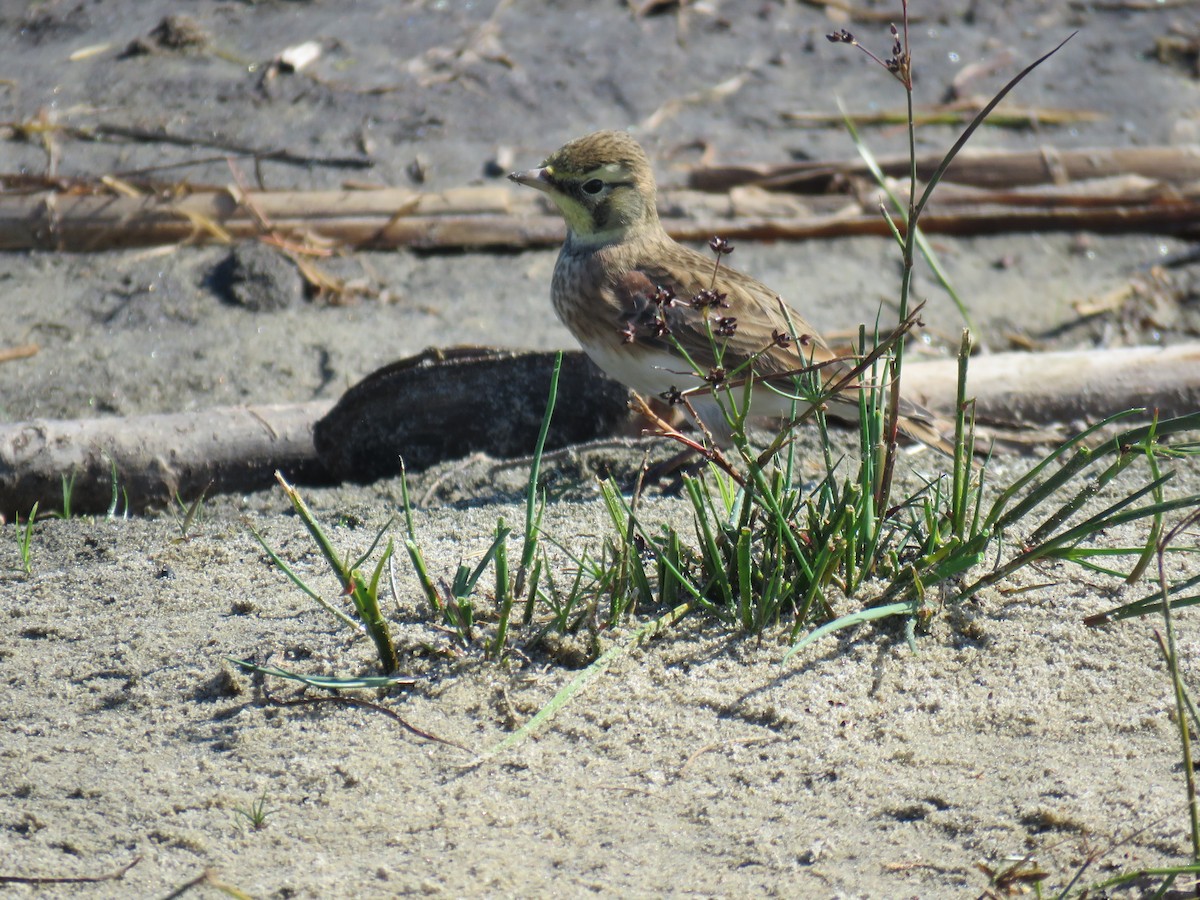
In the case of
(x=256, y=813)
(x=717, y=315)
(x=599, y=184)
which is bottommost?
(x=256, y=813)

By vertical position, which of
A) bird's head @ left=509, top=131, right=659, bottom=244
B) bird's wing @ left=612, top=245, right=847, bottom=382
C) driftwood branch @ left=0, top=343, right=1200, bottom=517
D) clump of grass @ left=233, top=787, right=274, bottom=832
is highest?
bird's head @ left=509, top=131, right=659, bottom=244

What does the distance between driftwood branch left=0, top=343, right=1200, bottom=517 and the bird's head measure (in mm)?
633

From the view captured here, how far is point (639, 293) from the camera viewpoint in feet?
17.4

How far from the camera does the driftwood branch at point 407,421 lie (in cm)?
476

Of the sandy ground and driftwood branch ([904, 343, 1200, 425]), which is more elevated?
driftwood branch ([904, 343, 1200, 425])

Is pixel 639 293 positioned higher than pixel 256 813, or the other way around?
pixel 639 293

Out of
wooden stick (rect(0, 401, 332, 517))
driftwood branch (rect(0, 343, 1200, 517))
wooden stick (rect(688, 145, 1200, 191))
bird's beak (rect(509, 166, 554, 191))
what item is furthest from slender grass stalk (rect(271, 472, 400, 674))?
wooden stick (rect(688, 145, 1200, 191))

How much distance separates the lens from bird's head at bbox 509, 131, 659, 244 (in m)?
5.57

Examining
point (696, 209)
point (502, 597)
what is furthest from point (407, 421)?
point (696, 209)

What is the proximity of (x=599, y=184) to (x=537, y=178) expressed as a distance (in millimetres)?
276

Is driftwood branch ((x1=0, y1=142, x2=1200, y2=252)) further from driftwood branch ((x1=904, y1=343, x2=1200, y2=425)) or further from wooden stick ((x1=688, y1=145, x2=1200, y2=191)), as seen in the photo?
driftwood branch ((x1=904, y1=343, x2=1200, y2=425))

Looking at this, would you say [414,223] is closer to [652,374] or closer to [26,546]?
[652,374]

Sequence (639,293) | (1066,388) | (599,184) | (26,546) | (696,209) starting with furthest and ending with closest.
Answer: (696,209), (599,184), (1066,388), (639,293), (26,546)

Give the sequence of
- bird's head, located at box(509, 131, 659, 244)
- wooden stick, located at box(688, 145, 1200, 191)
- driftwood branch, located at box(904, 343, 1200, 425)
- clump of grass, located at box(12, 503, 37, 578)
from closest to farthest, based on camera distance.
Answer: clump of grass, located at box(12, 503, 37, 578) → driftwood branch, located at box(904, 343, 1200, 425) → bird's head, located at box(509, 131, 659, 244) → wooden stick, located at box(688, 145, 1200, 191)
